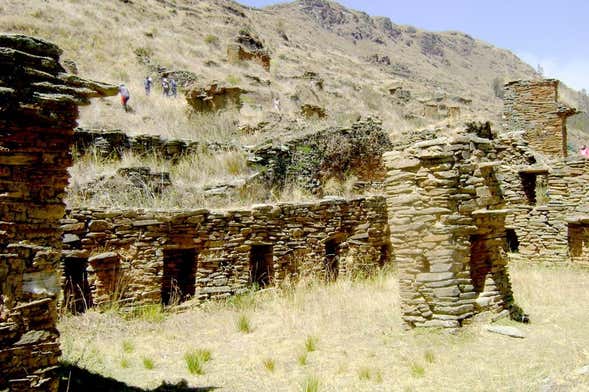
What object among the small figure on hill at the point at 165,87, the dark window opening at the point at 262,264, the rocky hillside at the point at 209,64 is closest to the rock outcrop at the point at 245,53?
the rocky hillside at the point at 209,64

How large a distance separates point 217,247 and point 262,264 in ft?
4.56

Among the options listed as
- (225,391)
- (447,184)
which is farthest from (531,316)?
(225,391)

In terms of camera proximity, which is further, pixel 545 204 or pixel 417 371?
pixel 545 204

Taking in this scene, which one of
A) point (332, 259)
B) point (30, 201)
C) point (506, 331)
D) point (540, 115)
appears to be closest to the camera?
point (30, 201)

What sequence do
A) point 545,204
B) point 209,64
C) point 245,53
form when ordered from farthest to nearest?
point 245,53
point 209,64
point 545,204

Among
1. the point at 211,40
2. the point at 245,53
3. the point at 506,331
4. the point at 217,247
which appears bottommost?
the point at 506,331

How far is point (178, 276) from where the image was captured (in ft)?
32.9

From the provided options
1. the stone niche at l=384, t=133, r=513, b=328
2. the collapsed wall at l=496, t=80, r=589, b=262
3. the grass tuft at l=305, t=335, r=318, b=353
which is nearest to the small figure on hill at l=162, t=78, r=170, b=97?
the collapsed wall at l=496, t=80, r=589, b=262

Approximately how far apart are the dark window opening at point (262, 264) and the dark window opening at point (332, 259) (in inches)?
56.8

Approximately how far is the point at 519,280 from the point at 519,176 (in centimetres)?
476

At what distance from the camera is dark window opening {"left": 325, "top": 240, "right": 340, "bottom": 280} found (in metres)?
11.5

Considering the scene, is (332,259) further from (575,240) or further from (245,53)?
(245,53)

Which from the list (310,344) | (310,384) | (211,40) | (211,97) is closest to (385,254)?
(310,344)

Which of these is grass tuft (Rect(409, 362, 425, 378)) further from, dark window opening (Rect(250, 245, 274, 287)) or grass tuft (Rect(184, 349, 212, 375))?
dark window opening (Rect(250, 245, 274, 287))
